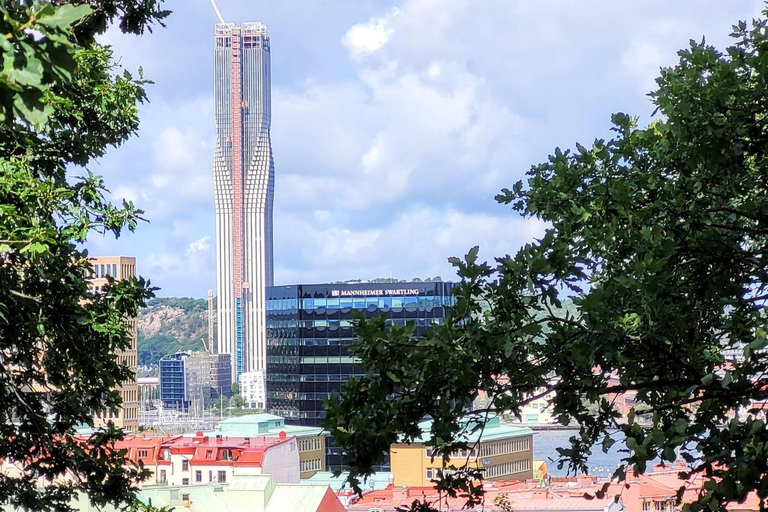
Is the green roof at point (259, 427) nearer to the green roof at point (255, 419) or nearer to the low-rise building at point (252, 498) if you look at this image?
the green roof at point (255, 419)

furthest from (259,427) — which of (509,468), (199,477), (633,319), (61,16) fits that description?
(61,16)

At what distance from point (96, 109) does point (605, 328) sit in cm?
517

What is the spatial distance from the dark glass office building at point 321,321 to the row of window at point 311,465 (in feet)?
2.20

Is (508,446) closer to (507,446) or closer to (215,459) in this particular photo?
(507,446)

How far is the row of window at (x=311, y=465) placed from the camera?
7919cm

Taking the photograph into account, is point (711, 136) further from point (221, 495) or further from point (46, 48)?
point (221, 495)

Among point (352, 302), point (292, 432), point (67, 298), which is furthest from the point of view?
point (352, 302)

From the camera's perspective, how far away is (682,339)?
5508 mm

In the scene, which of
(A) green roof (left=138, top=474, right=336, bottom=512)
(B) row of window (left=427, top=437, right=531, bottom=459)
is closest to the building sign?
(B) row of window (left=427, top=437, right=531, bottom=459)

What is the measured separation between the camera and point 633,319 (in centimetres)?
519

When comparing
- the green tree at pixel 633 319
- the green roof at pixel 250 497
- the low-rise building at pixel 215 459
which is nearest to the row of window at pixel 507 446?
the low-rise building at pixel 215 459

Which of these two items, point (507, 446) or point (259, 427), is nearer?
point (507, 446)

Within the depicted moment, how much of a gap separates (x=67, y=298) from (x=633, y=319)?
14.7 feet

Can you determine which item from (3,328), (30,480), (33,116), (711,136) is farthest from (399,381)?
(30,480)
